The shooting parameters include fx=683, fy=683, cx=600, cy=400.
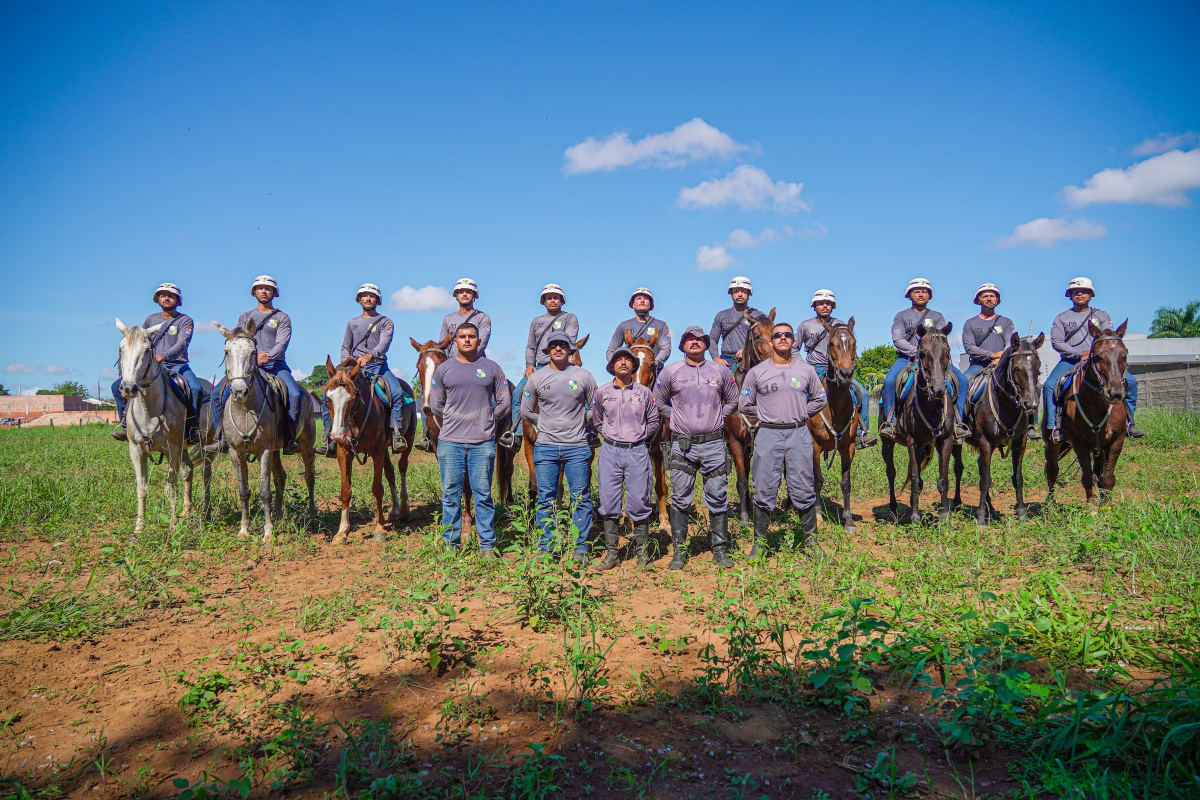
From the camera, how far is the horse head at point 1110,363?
27.7 feet

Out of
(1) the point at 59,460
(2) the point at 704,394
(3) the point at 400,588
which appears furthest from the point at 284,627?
(1) the point at 59,460

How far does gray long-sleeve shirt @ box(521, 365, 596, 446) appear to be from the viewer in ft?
24.6

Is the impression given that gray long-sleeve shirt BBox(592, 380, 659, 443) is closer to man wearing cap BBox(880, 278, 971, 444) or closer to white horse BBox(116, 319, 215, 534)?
man wearing cap BBox(880, 278, 971, 444)

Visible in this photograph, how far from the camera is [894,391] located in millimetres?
9805

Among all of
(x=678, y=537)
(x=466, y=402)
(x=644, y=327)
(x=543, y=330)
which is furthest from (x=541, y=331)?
(x=678, y=537)

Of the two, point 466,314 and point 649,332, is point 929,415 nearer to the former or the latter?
point 649,332

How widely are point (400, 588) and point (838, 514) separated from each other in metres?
6.53

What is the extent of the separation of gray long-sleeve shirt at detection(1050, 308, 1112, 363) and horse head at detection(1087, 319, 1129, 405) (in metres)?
1.01

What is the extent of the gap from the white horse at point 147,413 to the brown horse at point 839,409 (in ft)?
27.1

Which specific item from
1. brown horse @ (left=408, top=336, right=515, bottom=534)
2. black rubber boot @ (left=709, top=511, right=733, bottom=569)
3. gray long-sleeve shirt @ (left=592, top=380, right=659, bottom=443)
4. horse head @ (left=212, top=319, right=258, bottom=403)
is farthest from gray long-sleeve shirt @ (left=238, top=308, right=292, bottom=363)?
black rubber boot @ (left=709, top=511, right=733, bottom=569)

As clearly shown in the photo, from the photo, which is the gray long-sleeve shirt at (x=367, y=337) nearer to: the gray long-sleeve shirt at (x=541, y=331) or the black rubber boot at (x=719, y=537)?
the gray long-sleeve shirt at (x=541, y=331)

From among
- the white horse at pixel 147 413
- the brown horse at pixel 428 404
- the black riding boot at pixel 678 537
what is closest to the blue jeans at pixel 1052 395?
the black riding boot at pixel 678 537

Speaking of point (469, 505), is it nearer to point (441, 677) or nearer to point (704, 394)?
point (704, 394)

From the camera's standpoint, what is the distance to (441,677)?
15.6 ft
